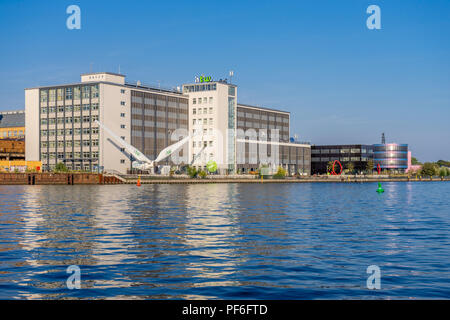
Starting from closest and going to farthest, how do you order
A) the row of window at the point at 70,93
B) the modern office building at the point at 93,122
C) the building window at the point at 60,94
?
the modern office building at the point at 93,122
the row of window at the point at 70,93
the building window at the point at 60,94

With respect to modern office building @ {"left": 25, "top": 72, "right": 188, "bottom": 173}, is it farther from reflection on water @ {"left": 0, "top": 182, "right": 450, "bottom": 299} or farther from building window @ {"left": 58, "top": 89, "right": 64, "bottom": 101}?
reflection on water @ {"left": 0, "top": 182, "right": 450, "bottom": 299}

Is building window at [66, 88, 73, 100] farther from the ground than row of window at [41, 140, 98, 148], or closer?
farther from the ground

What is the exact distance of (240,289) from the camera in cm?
1794

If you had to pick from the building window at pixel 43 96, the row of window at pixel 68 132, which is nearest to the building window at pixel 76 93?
the row of window at pixel 68 132

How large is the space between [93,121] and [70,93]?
1619 centimetres

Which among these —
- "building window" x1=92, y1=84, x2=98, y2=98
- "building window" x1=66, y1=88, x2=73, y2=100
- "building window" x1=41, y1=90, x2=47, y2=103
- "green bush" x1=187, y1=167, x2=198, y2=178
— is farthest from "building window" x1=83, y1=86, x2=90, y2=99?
"green bush" x1=187, y1=167, x2=198, y2=178

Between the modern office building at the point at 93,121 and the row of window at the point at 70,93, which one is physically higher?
the row of window at the point at 70,93

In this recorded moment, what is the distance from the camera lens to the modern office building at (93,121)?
571 ft

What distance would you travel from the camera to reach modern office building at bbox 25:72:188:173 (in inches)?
6855

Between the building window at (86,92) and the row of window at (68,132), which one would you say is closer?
the row of window at (68,132)

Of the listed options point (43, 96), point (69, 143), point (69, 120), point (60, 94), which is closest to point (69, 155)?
point (69, 143)

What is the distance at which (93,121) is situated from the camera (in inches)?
6880

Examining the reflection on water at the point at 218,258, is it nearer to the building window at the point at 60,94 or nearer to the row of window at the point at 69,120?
the row of window at the point at 69,120

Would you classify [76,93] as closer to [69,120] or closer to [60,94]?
[60,94]
